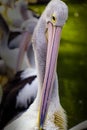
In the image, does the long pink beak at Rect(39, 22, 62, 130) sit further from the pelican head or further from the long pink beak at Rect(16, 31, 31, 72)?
the long pink beak at Rect(16, 31, 31, 72)

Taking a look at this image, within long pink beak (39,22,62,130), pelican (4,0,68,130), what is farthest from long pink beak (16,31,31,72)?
long pink beak (39,22,62,130)

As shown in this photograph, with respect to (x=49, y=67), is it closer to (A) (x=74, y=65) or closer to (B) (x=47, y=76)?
(B) (x=47, y=76)

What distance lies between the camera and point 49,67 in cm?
259

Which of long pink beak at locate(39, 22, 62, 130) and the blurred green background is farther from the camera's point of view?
the blurred green background

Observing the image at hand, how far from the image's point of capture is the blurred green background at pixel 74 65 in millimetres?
2686

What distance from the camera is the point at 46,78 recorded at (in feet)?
8.50

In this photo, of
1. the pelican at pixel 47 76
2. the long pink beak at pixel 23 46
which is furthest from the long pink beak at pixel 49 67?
the long pink beak at pixel 23 46

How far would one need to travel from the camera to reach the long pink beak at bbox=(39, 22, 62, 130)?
2564 mm

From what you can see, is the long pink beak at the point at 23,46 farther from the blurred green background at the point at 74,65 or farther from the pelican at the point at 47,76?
the blurred green background at the point at 74,65

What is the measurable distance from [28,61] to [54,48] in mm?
177

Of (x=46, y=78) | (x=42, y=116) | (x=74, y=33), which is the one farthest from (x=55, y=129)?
(x=74, y=33)

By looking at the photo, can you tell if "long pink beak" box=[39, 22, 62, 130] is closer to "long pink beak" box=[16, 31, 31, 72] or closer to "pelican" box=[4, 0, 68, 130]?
"pelican" box=[4, 0, 68, 130]

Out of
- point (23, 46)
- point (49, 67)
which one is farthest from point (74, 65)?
point (23, 46)

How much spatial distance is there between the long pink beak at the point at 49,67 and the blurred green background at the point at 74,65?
86mm
